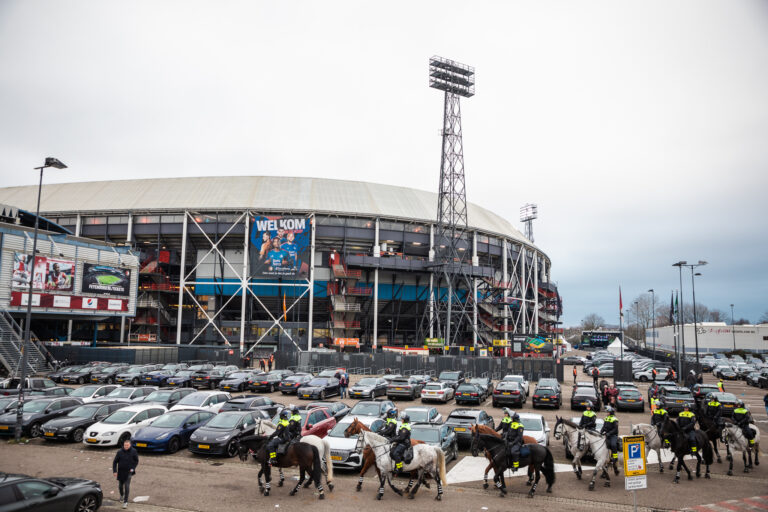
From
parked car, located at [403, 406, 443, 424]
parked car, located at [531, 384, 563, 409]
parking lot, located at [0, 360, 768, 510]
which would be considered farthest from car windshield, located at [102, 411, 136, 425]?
parked car, located at [531, 384, 563, 409]

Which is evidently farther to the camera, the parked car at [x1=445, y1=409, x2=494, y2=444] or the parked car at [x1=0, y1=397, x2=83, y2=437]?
the parked car at [x1=0, y1=397, x2=83, y2=437]

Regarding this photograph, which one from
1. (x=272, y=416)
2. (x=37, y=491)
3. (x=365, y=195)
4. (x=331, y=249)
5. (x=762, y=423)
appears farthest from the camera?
(x=365, y=195)

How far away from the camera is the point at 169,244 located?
75438 mm

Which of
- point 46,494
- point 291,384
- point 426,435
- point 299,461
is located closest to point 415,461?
point 299,461

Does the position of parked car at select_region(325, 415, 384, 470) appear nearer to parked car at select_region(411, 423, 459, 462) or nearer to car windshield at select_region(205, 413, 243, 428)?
parked car at select_region(411, 423, 459, 462)

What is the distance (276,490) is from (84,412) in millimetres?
10512

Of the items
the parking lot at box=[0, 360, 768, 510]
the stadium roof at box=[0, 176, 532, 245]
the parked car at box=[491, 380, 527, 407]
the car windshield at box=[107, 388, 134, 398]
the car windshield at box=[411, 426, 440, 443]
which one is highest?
the stadium roof at box=[0, 176, 532, 245]

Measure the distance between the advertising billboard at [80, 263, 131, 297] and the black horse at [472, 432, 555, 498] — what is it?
53153 mm

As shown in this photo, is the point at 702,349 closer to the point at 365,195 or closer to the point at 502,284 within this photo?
the point at 502,284

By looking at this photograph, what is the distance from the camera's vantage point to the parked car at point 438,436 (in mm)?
15359

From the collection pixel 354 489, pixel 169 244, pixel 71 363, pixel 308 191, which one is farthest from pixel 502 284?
pixel 354 489

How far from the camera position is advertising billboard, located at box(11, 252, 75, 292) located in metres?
47.2

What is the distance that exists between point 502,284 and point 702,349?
4054cm

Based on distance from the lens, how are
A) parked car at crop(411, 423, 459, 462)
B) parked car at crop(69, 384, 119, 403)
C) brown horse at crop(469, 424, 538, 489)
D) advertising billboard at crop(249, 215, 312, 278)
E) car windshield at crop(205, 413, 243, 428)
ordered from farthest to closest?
advertising billboard at crop(249, 215, 312, 278) < parked car at crop(69, 384, 119, 403) < car windshield at crop(205, 413, 243, 428) < parked car at crop(411, 423, 459, 462) < brown horse at crop(469, 424, 538, 489)
